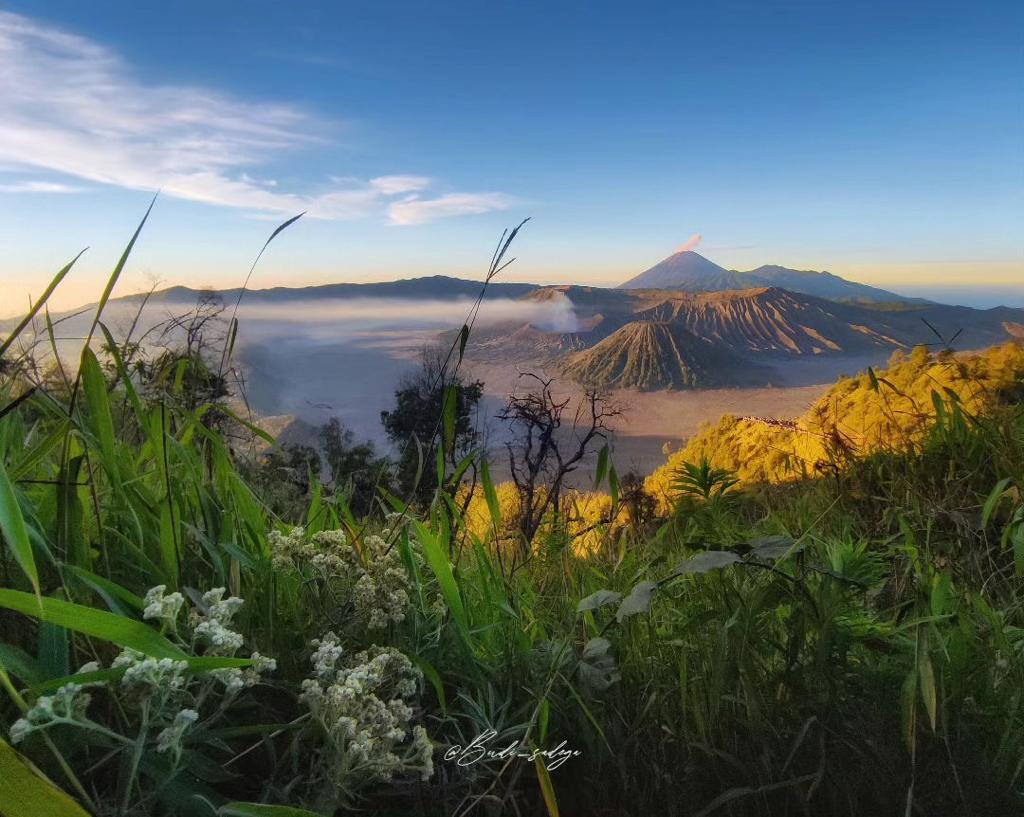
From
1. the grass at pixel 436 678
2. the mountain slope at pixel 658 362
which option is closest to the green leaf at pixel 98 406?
the grass at pixel 436 678

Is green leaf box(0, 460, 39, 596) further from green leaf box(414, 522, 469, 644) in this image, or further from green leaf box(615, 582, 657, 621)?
green leaf box(615, 582, 657, 621)

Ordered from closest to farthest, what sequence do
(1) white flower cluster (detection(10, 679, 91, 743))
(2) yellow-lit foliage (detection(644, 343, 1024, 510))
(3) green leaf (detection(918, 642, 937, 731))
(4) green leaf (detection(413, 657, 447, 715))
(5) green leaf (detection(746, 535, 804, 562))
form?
(1) white flower cluster (detection(10, 679, 91, 743)), (3) green leaf (detection(918, 642, 937, 731)), (4) green leaf (detection(413, 657, 447, 715)), (5) green leaf (detection(746, 535, 804, 562)), (2) yellow-lit foliage (detection(644, 343, 1024, 510))

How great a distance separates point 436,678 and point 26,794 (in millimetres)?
643

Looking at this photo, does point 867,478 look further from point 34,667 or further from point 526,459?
point 34,667

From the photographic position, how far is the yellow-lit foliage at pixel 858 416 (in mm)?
4691

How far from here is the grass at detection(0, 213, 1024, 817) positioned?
1165mm

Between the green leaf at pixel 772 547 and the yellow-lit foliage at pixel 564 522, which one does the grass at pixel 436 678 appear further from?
the yellow-lit foliage at pixel 564 522

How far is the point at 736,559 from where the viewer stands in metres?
1.41

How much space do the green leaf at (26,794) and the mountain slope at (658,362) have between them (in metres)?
9.05

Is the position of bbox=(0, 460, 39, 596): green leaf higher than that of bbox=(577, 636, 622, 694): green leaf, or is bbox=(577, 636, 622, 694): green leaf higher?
bbox=(0, 460, 39, 596): green leaf

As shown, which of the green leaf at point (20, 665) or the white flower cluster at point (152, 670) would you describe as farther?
the green leaf at point (20, 665)

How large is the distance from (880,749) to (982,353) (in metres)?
4.81

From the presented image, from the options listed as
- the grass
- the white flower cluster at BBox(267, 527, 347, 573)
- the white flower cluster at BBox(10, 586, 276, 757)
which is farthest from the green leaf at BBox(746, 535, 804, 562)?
the white flower cluster at BBox(10, 586, 276, 757)

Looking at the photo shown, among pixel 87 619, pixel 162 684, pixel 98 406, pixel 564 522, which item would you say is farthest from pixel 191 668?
pixel 564 522
